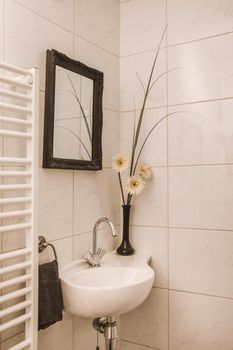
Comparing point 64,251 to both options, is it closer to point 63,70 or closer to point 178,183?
Result: point 178,183

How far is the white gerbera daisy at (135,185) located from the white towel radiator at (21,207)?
0.63 m

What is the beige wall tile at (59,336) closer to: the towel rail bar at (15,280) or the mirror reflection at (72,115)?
the towel rail bar at (15,280)

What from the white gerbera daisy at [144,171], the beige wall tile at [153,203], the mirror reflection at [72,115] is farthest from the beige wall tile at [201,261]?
the mirror reflection at [72,115]

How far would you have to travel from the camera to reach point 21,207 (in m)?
1.27

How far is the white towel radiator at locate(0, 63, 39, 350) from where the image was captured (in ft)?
3.73

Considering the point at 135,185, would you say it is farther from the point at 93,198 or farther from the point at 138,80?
the point at 138,80

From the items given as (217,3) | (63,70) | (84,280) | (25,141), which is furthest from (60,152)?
(217,3)

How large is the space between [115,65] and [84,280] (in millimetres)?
1208

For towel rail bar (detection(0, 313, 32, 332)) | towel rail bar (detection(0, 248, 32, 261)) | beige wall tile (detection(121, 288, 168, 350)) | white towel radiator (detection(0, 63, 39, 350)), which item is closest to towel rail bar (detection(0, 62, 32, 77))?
white towel radiator (detection(0, 63, 39, 350))

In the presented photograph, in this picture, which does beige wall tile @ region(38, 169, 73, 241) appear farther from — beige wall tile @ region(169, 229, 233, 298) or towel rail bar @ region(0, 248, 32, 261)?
beige wall tile @ region(169, 229, 233, 298)

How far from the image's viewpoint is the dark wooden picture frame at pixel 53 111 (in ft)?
4.63

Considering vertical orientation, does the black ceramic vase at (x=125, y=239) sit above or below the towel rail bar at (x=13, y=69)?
below

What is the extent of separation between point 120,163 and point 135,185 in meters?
0.14

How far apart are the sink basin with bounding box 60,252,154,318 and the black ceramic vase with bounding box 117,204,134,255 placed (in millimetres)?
47
